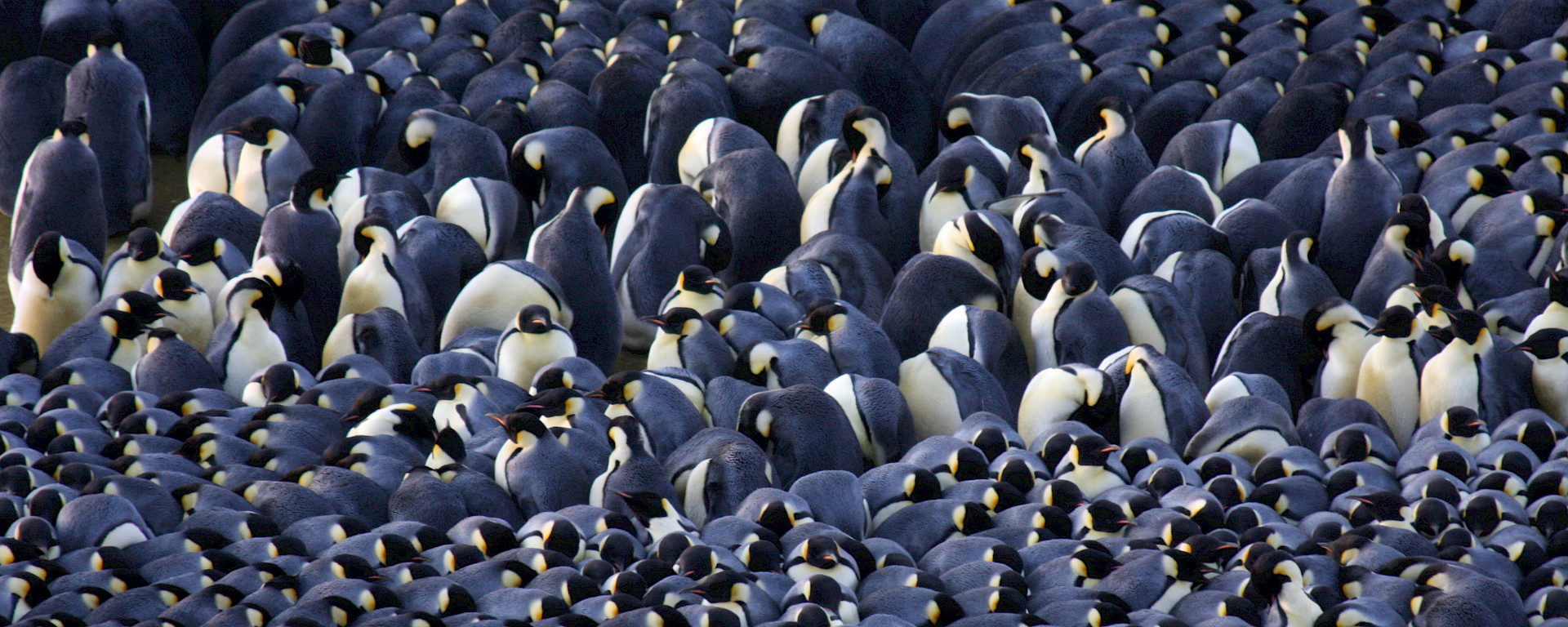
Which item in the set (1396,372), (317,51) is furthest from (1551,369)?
(317,51)

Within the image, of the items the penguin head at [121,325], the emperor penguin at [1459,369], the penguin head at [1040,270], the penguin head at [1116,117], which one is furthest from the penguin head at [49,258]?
the emperor penguin at [1459,369]

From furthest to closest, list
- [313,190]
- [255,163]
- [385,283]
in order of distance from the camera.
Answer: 1. [255,163]
2. [313,190]
3. [385,283]

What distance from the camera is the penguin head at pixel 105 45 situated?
21.7ft

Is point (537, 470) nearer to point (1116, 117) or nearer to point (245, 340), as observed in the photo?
point (245, 340)

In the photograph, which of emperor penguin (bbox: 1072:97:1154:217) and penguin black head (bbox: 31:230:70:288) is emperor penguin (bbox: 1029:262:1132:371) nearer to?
emperor penguin (bbox: 1072:97:1154:217)

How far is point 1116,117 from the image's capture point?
248 inches

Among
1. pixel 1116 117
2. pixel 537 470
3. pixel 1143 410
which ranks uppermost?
pixel 537 470

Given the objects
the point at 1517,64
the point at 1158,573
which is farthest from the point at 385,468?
the point at 1517,64

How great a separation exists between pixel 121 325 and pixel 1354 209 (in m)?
3.77

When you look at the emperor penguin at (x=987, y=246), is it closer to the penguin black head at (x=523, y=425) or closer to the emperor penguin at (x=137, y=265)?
the penguin black head at (x=523, y=425)

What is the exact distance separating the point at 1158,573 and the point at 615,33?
15.2 ft

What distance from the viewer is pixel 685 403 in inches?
181

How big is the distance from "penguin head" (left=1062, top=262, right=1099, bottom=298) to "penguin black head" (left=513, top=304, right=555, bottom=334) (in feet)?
4.86

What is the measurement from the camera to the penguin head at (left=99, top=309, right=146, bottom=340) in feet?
16.7
